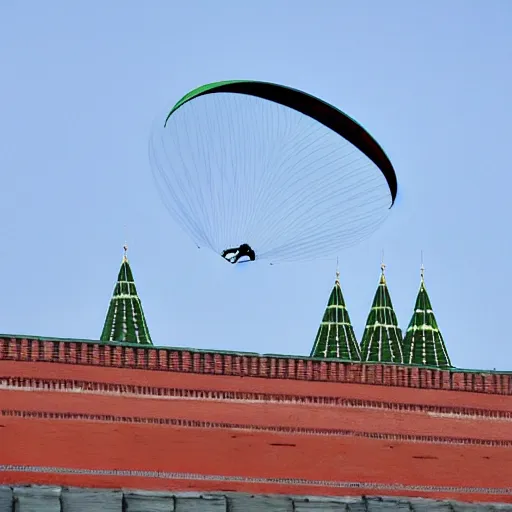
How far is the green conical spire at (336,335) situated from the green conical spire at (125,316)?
18.5 feet

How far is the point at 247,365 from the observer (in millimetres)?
24219

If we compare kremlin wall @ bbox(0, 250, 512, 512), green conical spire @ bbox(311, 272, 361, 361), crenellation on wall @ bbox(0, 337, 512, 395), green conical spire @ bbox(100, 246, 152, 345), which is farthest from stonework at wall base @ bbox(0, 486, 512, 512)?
green conical spire @ bbox(311, 272, 361, 361)

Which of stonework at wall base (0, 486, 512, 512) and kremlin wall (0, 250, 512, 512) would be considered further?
kremlin wall (0, 250, 512, 512)

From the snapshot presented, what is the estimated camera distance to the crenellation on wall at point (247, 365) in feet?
75.8

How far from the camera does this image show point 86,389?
2325 centimetres

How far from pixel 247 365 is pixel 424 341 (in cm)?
1960

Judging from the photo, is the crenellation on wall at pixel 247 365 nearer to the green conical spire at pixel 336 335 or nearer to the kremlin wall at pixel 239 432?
the kremlin wall at pixel 239 432

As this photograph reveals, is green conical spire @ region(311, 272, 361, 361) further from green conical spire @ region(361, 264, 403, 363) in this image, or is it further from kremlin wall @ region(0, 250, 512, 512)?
kremlin wall @ region(0, 250, 512, 512)

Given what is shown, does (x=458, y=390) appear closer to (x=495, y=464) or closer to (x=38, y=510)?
(x=495, y=464)

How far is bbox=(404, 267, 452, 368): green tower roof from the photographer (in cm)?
4296

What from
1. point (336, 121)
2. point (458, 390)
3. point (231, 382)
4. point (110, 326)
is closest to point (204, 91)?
point (336, 121)

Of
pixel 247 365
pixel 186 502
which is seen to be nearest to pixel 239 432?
pixel 247 365

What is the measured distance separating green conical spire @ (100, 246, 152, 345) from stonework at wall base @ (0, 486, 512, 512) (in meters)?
14.7

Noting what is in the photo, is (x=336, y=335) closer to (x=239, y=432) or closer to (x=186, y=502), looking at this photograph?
(x=239, y=432)
